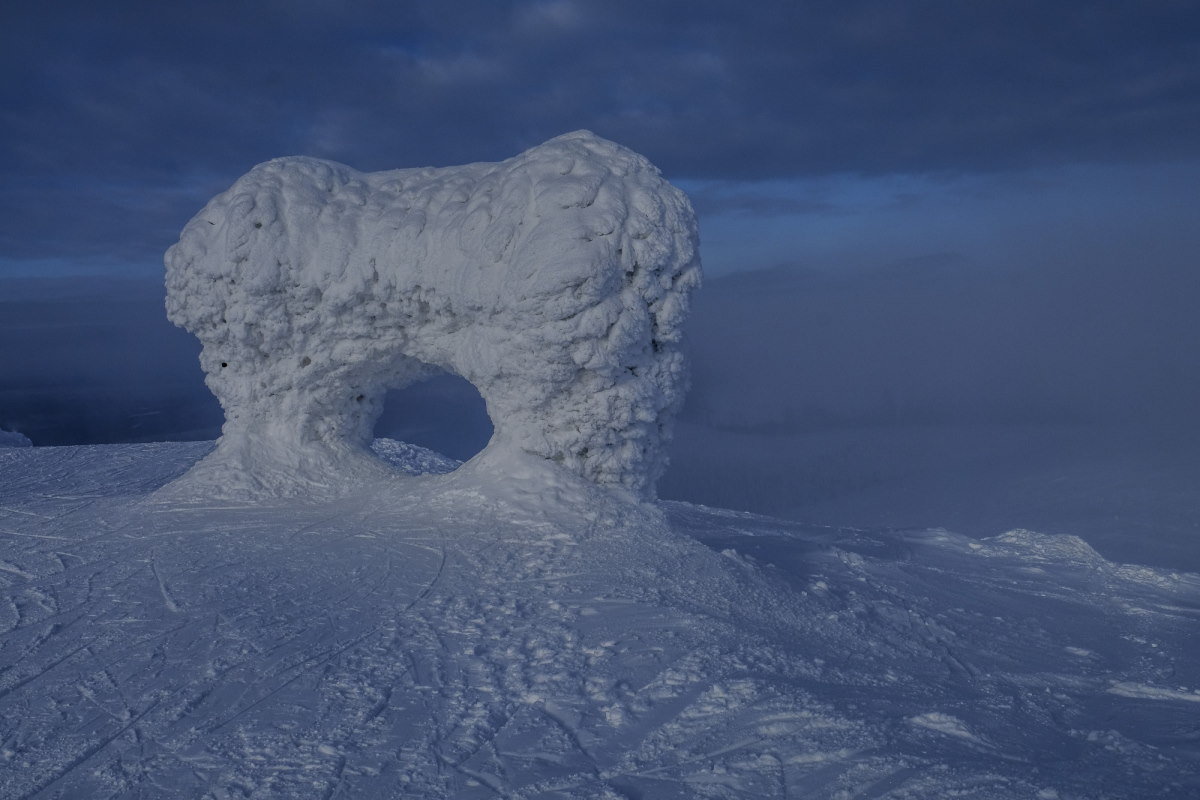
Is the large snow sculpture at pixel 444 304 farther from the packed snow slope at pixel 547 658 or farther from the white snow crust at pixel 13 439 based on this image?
the white snow crust at pixel 13 439

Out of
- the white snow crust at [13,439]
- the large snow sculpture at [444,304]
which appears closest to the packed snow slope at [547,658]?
the large snow sculpture at [444,304]

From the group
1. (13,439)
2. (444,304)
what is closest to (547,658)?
(444,304)

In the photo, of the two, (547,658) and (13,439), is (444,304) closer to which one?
(547,658)

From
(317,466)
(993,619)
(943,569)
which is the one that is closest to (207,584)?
(317,466)

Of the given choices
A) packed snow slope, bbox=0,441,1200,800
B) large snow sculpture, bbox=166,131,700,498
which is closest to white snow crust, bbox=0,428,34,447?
packed snow slope, bbox=0,441,1200,800

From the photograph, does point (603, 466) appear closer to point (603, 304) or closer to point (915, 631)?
point (603, 304)
